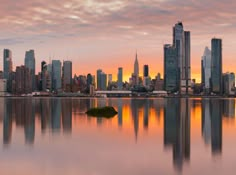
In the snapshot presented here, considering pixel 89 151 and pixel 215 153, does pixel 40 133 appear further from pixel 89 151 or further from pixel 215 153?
pixel 215 153

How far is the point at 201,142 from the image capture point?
152 ft

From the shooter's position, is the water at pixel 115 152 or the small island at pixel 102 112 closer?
the water at pixel 115 152

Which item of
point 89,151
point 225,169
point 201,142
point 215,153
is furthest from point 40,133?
point 225,169

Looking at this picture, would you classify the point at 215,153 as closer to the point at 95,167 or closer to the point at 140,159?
the point at 140,159

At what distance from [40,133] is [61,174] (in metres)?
26.6

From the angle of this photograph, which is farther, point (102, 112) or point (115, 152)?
point (102, 112)

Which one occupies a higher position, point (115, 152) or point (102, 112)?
point (102, 112)

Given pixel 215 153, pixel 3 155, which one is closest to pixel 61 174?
pixel 3 155

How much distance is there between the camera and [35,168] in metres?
29.5

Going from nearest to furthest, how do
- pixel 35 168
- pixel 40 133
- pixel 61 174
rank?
1. pixel 61 174
2. pixel 35 168
3. pixel 40 133

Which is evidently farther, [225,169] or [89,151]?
[89,151]

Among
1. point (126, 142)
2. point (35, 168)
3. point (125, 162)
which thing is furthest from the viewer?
point (126, 142)

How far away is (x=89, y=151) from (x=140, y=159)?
659 cm

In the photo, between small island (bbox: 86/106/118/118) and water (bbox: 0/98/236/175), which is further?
small island (bbox: 86/106/118/118)
